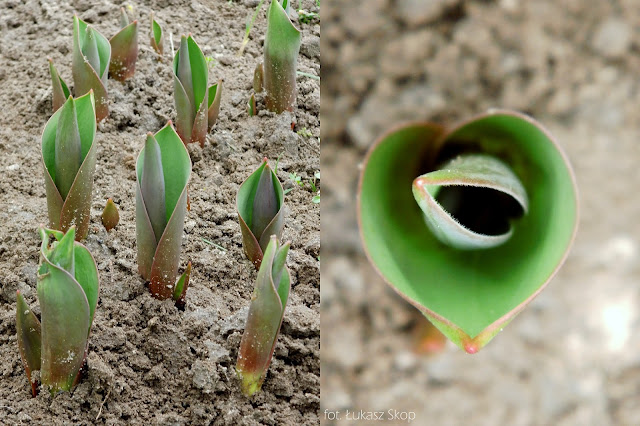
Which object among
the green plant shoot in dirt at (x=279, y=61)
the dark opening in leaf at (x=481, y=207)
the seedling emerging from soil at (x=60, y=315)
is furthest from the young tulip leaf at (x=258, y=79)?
the seedling emerging from soil at (x=60, y=315)

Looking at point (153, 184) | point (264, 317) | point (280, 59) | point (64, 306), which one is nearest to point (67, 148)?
point (153, 184)

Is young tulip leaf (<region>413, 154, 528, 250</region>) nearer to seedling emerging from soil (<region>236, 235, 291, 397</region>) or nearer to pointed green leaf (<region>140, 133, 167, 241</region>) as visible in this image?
seedling emerging from soil (<region>236, 235, 291, 397</region>)

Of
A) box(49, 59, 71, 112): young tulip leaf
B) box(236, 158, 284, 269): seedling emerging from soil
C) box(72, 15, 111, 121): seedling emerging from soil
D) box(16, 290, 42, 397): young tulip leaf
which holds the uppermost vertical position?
box(72, 15, 111, 121): seedling emerging from soil

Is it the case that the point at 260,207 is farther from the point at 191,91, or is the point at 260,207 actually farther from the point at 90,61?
the point at 90,61

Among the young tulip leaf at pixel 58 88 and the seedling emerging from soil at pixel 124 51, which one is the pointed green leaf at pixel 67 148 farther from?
the seedling emerging from soil at pixel 124 51

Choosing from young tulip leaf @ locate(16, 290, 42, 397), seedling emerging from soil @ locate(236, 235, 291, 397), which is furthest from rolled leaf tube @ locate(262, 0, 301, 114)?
young tulip leaf @ locate(16, 290, 42, 397)
